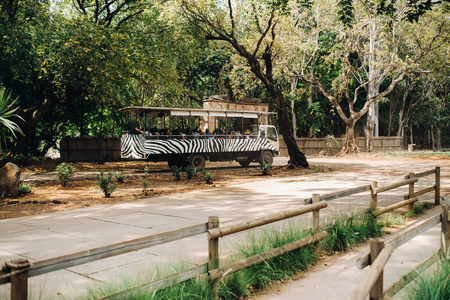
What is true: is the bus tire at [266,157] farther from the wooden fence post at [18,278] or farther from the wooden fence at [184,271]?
the wooden fence post at [18,278]

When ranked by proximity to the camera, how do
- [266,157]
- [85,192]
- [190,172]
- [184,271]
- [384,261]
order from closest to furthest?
[384,261]
[184,271]
[85,192]
[190,172]
[266,157]

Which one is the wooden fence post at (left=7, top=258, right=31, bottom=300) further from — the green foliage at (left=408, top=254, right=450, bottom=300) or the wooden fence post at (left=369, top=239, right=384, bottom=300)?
the green foliage at (left=408, top=254, right=450, bottom=300)

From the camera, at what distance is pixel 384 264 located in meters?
2.89

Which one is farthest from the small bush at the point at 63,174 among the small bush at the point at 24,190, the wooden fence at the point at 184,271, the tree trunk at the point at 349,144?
the tree trunk at the point at 349,144

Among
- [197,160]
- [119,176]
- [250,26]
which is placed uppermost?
[250,26]

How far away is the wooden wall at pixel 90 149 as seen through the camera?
26828 mm

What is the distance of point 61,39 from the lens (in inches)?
637

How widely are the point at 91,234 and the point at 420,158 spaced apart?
86.0ft

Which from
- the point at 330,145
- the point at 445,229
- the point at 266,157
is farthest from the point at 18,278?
the point at 330,145

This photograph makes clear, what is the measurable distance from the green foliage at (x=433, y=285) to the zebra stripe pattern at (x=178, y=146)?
626 inches

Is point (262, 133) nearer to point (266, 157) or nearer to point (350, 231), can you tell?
point (266, 157)

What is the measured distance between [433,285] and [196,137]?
16.9 meters

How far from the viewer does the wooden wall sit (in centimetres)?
2683

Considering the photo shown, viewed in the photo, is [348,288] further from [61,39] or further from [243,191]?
[61,39]
